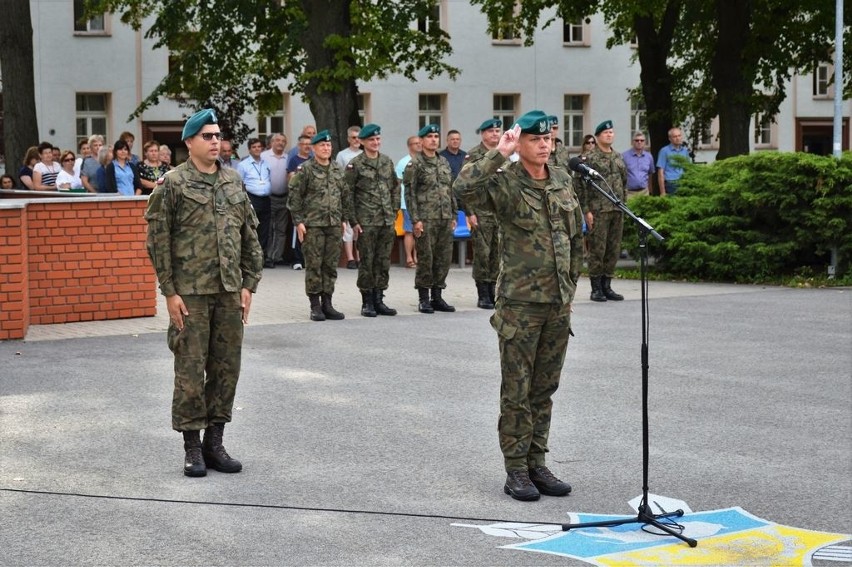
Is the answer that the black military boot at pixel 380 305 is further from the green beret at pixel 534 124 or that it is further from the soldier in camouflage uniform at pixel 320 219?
the green beret at pixel 534 124

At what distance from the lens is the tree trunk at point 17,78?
26625mm

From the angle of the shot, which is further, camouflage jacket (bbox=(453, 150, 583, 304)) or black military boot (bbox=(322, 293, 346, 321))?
black military boot (bbox=(322, 293, 346, 321))

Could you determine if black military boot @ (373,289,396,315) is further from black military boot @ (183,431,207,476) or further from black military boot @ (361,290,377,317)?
→ black military boot @ (183,431,207,476)

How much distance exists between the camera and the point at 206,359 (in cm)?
805

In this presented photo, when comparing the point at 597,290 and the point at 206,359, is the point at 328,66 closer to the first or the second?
the point at 597,290

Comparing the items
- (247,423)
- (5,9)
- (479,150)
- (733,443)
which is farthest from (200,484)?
(5,9)

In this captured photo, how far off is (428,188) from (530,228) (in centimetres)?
862

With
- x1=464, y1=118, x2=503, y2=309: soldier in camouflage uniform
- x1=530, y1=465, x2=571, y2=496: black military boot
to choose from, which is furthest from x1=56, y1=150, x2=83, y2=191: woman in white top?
x1=530, y1=465, x2=571, y2=496: black military boot

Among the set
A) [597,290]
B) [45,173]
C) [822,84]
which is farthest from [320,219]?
[822,84]

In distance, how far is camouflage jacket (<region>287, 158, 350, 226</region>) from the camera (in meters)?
15.4

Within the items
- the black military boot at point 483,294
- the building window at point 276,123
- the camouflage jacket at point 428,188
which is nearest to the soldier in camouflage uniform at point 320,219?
the camouflage jacket at point 428,188

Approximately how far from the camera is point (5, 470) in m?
7.99

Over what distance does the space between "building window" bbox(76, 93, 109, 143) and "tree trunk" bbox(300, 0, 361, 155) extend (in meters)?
15.8

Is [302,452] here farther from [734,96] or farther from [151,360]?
[734,96]
